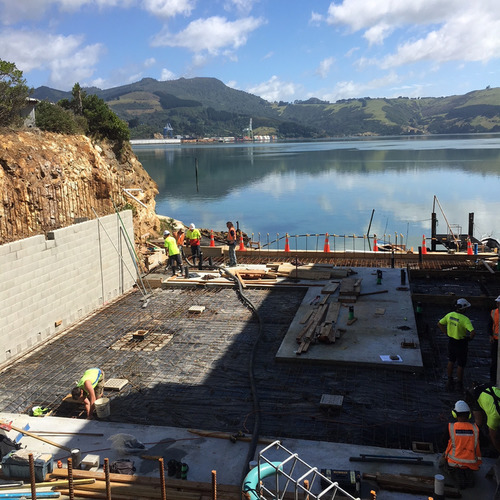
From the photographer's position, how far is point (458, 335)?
860 cm

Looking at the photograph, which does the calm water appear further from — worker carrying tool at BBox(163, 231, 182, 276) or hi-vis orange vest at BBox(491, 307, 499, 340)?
hi-vis orange vest at BBox(491, 307, 499, 340)

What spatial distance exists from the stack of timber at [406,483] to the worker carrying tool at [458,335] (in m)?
2.91

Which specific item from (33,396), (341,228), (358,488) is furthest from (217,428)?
(341,228)

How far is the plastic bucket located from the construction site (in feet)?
0.08

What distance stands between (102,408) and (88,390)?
1.27 ft

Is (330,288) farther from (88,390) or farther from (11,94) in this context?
(11,94)

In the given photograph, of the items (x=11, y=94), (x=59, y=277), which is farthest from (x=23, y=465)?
(x=11, y=94)

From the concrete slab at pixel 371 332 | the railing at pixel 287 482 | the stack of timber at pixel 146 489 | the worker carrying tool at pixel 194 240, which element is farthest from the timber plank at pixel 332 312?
the stack of timber at pixel 146 489

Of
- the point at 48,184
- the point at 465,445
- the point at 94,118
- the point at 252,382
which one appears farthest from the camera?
the point at 94,118

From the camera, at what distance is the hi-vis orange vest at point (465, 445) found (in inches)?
237

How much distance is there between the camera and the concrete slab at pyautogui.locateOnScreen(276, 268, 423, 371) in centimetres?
1016

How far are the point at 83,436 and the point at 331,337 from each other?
5.45 meters

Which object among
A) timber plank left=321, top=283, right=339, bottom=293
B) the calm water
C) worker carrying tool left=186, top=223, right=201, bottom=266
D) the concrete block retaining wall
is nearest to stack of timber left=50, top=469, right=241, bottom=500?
the concrete block retaining wall

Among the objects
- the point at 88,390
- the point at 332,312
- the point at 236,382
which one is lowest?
the point at 236,382
